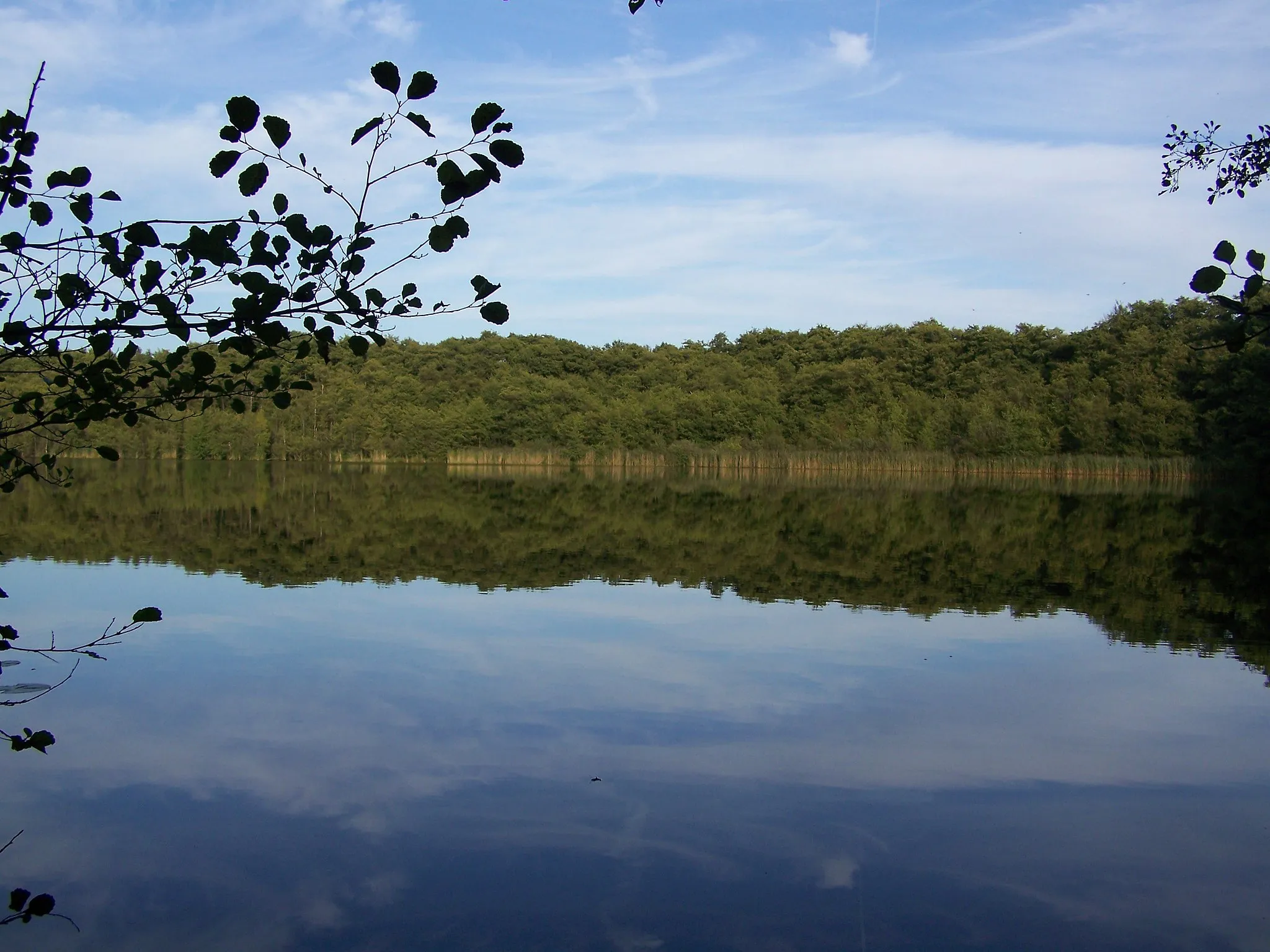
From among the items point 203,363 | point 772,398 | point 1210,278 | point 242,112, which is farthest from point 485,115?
point 772,398

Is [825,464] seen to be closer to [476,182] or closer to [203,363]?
[203,363]

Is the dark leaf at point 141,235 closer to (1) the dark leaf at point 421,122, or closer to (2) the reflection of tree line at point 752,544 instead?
(1) the dark leaf at point 421,122

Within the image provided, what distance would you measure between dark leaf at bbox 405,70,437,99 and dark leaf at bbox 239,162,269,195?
37 centimetres

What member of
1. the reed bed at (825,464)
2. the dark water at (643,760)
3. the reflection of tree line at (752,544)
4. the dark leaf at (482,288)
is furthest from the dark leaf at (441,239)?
the reed bed at (825,464)

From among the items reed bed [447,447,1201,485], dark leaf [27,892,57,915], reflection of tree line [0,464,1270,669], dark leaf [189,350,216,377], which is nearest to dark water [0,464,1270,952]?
reflection of tree line [0,464,1270,669]

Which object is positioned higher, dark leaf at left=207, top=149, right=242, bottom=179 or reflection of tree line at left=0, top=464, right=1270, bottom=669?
dark leaf at left=207, top=149, right=242, bottom=179

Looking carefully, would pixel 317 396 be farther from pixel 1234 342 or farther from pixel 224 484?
pixel 1234 342

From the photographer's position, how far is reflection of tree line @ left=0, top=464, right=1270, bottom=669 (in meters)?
10.3

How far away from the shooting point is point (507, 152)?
84.6 inches

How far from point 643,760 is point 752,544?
957 cm

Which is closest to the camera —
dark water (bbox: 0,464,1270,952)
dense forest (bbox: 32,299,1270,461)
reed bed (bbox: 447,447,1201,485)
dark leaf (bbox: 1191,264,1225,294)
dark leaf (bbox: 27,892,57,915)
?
dark leaf (bbox: 1191,264,1225,294)

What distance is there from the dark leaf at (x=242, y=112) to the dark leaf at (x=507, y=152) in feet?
1.51

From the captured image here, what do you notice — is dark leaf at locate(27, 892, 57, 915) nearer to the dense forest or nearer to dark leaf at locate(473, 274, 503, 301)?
dark leaf at locate(473, 274, 503, 301)

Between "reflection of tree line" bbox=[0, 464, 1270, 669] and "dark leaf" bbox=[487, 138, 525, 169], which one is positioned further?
"reflection of tree line" bbox=[0, 464, 1270, 669]
